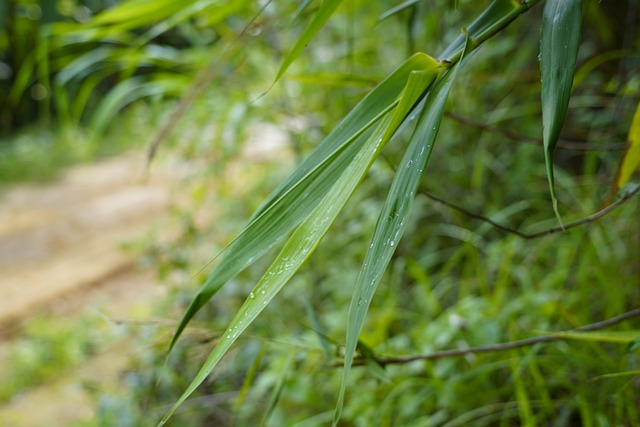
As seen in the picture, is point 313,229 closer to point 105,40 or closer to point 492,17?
point 492,17

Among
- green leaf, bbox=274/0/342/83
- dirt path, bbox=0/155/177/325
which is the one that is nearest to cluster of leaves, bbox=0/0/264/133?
green leaf, bbox=274/0/342/83

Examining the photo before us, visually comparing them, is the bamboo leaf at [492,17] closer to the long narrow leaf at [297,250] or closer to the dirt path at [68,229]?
the long narrow leaf at [297,250]

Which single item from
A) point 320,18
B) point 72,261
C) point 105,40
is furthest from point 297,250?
point 72,261

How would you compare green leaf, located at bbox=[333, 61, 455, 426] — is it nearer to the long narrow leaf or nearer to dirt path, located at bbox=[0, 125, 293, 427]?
the long narrow leaf

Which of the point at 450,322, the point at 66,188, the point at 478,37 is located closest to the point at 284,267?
→ the point at 478,37

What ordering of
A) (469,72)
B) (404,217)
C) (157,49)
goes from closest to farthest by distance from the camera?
(404,217), (157,49), (469,72)

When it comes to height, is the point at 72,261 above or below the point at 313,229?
below

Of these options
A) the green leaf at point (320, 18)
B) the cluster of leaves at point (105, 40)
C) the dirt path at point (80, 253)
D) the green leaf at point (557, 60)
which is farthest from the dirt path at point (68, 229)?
the green leaf at point (557, 60)

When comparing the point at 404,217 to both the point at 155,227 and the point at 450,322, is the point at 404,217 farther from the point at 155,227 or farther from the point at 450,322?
the point at 155,227
